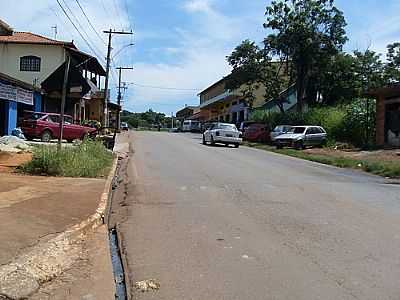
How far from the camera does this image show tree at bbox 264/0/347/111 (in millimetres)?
43094

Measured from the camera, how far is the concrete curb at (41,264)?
5.49 metres

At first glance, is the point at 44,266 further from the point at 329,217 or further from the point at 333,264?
the point at 329,217

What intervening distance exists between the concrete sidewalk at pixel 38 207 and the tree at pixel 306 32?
106 ft

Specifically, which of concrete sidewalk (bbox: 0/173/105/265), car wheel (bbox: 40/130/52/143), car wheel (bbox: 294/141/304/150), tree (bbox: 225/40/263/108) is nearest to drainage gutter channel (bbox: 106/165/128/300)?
concrete sidewalk (bbox: 0/173/105/265)

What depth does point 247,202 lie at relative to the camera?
37.2 feet

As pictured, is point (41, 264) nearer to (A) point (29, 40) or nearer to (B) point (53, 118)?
(B) point (53, 118)

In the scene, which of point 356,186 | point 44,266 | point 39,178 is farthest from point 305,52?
point 44,266

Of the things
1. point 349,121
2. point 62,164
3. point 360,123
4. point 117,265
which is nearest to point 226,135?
point 349,121

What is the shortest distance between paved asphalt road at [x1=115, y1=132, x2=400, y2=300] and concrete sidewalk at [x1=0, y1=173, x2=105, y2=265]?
0.87m

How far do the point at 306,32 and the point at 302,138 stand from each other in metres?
11.6

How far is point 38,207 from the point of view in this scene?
9.52 meters

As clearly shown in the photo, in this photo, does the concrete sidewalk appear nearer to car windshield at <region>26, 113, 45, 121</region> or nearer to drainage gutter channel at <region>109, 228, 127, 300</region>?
drainage gutter channel at <region>109, 228, 127, 300</region>

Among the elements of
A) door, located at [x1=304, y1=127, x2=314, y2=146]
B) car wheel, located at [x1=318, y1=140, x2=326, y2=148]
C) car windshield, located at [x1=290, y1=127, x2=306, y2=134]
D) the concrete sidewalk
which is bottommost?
the concrete sidewalk

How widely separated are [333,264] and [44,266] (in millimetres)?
3319
